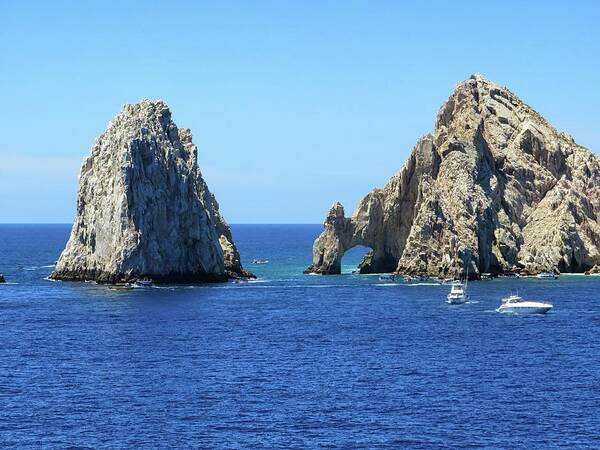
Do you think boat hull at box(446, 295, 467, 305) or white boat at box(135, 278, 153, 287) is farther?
white boat at box(135, 278, 153, 287)

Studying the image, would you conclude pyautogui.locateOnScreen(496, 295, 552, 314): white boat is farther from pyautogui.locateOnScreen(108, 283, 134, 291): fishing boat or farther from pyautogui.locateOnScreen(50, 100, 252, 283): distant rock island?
pyautogui.locateOnScreen(108, 283, 134, 291): fishing boat

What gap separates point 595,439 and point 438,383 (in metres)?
20.7

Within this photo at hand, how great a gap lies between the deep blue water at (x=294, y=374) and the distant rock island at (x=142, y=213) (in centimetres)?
1969

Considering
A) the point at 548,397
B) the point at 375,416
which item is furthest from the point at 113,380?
the point at 548,397

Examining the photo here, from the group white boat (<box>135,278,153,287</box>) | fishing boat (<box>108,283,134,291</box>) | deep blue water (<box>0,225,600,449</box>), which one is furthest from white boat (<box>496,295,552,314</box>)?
fishing boat (<box>108,283,134,291</box>)

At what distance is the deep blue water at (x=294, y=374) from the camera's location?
7631cm

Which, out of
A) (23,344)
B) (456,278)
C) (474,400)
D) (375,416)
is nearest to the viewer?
(375,416)

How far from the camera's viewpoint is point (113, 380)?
9488cm

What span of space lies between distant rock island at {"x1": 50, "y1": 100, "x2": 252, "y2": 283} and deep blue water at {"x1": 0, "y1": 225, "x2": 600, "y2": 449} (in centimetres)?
1969

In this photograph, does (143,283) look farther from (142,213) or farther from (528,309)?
(528,309)

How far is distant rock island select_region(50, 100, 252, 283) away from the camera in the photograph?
592 ft

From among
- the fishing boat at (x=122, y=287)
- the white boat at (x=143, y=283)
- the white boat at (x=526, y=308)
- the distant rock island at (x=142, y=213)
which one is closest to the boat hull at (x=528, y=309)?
the white boat at (x=526, y=308)

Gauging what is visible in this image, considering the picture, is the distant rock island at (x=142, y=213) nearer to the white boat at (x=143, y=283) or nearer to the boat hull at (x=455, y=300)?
the white boat at (x=143, y=283)

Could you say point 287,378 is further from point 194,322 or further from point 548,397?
point 194,322
